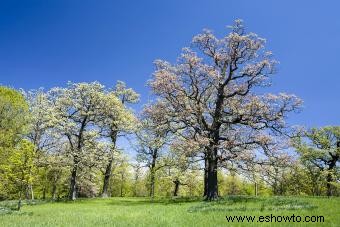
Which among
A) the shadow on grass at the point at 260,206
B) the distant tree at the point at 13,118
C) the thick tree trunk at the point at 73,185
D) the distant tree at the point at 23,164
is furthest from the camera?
the distant tree at the point at 13,118

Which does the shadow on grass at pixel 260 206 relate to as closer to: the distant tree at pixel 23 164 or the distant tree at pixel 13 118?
the distant tree at pixel 23 164

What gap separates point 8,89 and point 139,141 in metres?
21.4

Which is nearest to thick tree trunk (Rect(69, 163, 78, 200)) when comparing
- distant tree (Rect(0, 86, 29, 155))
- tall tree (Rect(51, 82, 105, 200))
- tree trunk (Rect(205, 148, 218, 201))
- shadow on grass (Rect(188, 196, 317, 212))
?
tall tree (Rect(51, 82, 105, 200))

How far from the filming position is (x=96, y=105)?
48406 millimetres

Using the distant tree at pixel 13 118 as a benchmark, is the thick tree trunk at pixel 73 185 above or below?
below

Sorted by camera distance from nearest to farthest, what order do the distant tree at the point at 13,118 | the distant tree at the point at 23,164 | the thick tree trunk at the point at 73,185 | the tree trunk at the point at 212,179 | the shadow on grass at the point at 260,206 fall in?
1. the shadow on grass at the point at 260,206
2. the distant tree at the point at 23,164
3. the tree trunk at the point at 212,179
4. the thick tree trunk at the point at 73,185
5. the distant tree at the point at 13,118

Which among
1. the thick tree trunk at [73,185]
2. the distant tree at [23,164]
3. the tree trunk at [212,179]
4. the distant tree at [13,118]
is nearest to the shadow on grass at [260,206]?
the tree trunk at [212,179]

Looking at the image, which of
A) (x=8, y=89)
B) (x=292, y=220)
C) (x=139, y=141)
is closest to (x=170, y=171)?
(x=139, y=141)

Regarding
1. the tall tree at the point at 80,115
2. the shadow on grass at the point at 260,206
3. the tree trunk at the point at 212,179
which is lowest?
the shadow on grass at the point at 260,206

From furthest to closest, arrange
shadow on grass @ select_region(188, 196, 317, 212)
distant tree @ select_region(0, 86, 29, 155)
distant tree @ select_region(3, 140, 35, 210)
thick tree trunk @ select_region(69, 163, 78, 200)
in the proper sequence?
1. distant tree @ select_region(0, 86, 29, 155)
2. thick tree trunk @ select_region(69, 163, 78, 200)
3. distant tree @ select_region(3, 140, 35, 210)
4. shadow on grass @ select_region(188, 196, 317, 212)

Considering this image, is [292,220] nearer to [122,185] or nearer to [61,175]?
[61,175]

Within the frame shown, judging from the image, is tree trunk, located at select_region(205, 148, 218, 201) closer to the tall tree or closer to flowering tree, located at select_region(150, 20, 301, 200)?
flowering tree, located at select_region(150, 20, 301, 200)

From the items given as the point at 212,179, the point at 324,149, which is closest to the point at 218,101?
the point at 212,179

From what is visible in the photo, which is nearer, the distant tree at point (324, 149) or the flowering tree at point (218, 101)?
the flowering tree at point (218, 101)
